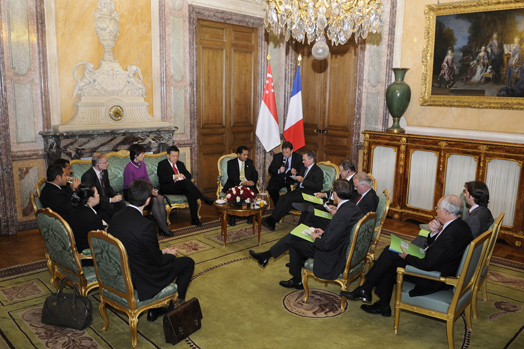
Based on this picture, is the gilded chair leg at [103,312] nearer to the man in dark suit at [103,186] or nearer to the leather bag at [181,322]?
the leather bag at [181,322]

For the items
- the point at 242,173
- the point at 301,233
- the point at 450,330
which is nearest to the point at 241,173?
the point at 242,173

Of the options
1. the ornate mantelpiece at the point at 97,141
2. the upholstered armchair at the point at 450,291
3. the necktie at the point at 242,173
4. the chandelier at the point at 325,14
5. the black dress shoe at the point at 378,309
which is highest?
the chandelier at the point at 325,14

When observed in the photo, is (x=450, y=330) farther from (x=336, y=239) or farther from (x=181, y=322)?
(x=181, y=322)

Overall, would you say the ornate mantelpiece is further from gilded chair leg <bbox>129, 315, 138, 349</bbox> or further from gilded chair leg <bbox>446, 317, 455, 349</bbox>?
gilded chair leg <bbox>446, 317, 455, 349</bbox>

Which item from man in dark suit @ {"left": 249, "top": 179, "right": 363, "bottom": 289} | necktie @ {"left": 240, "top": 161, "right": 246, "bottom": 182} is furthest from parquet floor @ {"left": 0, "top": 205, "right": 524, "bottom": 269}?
man in dark suit @ {"left": 249, "top": 179, "right": 363, "bottom": 289}

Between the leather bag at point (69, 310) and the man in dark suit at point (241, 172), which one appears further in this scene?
the man in dark suit at point (241, 172)

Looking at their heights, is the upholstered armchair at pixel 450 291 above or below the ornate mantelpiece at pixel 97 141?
below

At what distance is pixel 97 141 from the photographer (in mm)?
6715

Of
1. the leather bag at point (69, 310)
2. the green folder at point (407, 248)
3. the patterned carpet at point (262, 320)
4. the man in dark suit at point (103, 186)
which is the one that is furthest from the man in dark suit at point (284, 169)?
the leather bag at point (69, 310)

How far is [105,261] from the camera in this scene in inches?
133

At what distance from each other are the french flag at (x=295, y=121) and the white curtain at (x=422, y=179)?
7.95ft

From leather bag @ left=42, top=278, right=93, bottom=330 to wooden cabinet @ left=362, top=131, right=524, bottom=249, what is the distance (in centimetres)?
532

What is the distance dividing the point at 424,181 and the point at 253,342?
14.8 ft

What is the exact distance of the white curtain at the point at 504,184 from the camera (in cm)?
607
